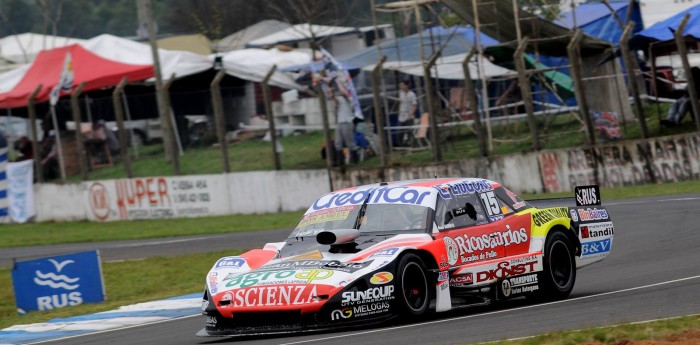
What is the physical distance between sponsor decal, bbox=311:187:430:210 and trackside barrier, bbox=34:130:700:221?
592 inches

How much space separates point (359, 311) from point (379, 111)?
60.2ft

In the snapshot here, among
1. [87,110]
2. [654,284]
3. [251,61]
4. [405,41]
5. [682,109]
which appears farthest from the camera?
[251,61]

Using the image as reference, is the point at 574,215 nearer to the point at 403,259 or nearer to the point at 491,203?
the point at 491,203

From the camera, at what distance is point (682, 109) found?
87.9 ft

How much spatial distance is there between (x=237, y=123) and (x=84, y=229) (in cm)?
448

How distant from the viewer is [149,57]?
37.3 metres

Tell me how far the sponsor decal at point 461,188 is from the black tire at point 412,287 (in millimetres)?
1208

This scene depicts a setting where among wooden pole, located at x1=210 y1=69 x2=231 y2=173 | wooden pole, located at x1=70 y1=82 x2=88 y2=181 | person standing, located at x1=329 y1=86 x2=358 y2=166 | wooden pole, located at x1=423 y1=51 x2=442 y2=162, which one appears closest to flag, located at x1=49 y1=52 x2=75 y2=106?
wooden pole, located at x1=70 y1=82 x2=88 y2=181

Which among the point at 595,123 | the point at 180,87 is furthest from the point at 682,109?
the point at 180,87

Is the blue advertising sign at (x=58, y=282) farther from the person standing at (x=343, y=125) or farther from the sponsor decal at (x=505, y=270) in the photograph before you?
the person standing at (x=343, y=125)

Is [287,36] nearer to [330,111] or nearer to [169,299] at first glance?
[330,111]

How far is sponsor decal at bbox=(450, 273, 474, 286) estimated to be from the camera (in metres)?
11.0

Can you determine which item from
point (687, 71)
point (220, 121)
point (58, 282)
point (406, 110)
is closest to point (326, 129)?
point (406, 110)

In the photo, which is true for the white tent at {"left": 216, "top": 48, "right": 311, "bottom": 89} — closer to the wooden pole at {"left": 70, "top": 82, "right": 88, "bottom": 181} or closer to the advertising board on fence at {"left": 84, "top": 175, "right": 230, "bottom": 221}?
the advertising board on fence at {"left": 84, "top": 175, "right": 230, "bottom": 221}
